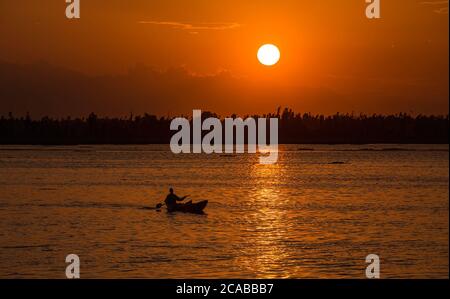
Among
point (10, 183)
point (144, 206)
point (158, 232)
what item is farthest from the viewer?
point (10, 183)

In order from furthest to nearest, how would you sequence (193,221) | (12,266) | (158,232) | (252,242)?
(193,221) < (158,232) < (252,242) < (12,266)

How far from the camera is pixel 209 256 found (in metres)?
32.0

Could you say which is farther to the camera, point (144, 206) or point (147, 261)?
point (144, 206)

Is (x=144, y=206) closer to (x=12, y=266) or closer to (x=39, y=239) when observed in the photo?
(x=39, y=239)

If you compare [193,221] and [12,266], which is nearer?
[12,266]

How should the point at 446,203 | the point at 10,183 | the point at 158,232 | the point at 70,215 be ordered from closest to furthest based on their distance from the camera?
the point at 158,232
the point at 70,215
the point at 446,203
the point at 10,183

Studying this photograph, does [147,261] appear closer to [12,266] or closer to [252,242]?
[12,266]

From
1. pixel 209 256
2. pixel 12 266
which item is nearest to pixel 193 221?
pixel 209 256

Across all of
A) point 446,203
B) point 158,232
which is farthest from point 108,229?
point 446,203

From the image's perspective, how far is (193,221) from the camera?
44.9 meters

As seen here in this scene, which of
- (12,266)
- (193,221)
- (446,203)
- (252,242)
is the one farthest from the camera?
(446,203)
